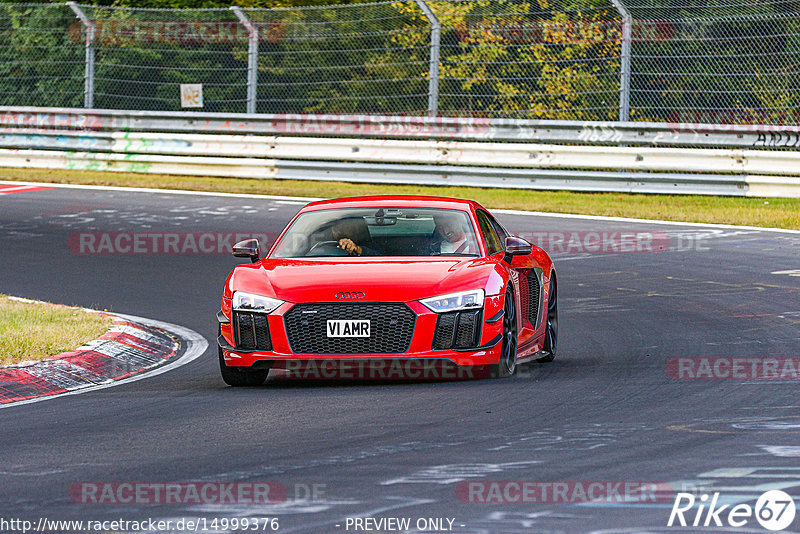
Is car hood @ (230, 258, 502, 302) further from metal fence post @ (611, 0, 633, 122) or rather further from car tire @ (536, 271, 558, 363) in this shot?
metal fence post @ (611, 0, 633, 122)

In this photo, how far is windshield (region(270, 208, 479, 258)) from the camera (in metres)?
10.1

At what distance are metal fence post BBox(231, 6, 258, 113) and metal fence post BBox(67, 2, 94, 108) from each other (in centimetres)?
295

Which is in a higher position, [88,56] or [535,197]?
[88,56]

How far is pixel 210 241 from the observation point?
1820 centimetres

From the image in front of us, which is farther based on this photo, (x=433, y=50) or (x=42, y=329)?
(x=433, y=50)

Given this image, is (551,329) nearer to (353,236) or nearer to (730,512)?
(353,236)

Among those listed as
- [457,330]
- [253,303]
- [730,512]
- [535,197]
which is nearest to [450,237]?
[457,330]

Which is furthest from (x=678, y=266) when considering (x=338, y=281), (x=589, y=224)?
(x=338, y=281)

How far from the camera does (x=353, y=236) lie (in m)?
10.2

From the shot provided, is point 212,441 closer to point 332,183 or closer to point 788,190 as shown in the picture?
point 788,190

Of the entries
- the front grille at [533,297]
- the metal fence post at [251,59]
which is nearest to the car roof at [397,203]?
the front grille at [533,297]

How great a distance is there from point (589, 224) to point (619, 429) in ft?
40.2

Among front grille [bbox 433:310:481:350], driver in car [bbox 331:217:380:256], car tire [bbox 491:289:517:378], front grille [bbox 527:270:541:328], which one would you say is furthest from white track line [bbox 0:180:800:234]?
front grille [bbox 433:310:481:350]

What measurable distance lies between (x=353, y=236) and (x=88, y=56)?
17.4 metres
